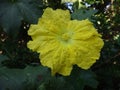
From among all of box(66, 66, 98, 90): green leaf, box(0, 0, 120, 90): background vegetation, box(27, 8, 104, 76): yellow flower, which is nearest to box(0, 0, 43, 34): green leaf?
box(0, 0, 120, 90): background vegetation

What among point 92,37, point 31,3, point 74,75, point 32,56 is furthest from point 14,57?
point 92,37

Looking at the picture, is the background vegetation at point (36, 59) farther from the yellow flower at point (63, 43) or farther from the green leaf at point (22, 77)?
the yellow flower at point (63, 43)

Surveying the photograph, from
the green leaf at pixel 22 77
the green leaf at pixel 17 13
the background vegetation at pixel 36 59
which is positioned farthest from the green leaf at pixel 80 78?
the green leaf at pixel 17 13

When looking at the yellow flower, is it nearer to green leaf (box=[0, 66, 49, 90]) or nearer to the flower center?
the flower center

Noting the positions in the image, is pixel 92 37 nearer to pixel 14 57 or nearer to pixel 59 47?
pixel 59 47

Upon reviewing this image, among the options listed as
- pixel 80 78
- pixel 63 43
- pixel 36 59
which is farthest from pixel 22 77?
pixel 36 59
